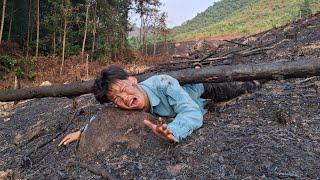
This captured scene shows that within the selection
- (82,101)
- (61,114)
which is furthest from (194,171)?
(82,101)

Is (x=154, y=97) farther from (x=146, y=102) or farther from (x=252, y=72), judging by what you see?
(x=252, y=72)

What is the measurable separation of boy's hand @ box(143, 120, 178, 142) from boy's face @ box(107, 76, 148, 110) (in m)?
0.56

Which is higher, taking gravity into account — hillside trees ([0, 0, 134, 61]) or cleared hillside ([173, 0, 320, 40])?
cleared hillside ([173, 0, 320, 40])

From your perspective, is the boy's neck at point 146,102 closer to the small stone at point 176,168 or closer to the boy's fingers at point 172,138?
the boy's fingers at point 172,138

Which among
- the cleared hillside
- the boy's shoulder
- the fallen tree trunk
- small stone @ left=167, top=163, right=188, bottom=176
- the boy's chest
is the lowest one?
small stone @ left=167, top=163, right=188, bottom=176

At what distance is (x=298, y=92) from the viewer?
5086 millimetres

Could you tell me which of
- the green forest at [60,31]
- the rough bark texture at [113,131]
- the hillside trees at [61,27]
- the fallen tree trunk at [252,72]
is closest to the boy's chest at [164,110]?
the rough bark texture at [113,131]

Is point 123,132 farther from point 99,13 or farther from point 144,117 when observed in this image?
point 99,13

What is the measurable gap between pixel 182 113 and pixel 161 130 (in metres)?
0.48

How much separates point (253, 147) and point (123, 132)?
113 centimetres

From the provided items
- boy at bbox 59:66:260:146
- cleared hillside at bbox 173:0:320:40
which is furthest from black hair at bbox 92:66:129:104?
cleared hillside at bbox 173:0:320:40

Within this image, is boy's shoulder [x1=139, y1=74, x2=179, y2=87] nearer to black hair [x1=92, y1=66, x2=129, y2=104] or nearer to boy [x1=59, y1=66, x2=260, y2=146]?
boy [x1=59, y1=66, x2=260, y2=146]

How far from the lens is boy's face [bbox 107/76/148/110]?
12.5ft

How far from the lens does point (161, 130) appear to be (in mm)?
3318
